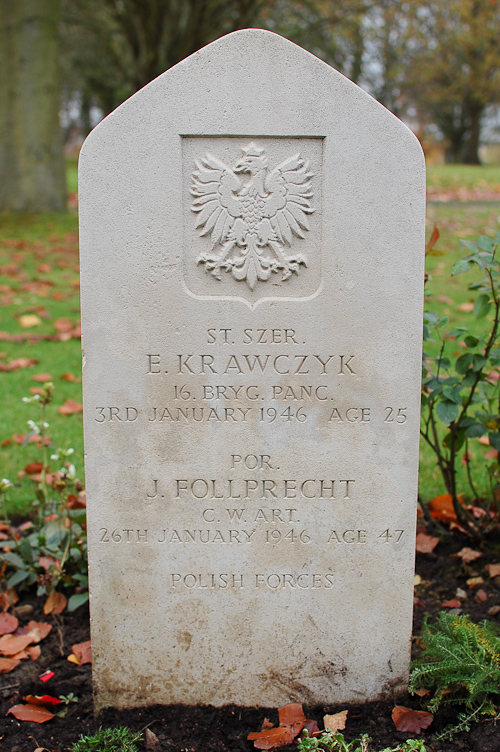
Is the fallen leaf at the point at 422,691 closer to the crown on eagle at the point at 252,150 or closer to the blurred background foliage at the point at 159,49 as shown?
the crown on eagle at the point at 252,150

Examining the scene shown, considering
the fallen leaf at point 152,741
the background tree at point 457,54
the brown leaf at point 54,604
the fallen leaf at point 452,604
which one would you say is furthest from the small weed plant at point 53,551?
the background tree at point 457,54

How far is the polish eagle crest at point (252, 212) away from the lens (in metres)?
2.29

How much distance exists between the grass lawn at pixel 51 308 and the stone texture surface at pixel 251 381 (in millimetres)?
826

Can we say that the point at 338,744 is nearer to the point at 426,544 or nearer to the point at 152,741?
the point at 152,741

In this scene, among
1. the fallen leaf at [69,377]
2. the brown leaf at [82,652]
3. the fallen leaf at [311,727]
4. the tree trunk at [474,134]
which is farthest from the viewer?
the tree trunk at [474,134]

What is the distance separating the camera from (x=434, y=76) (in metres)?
28.3

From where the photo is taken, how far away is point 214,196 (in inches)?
90.5

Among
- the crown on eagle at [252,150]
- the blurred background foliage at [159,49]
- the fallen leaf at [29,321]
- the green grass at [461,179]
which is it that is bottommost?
the fallen leaf at [29,321]

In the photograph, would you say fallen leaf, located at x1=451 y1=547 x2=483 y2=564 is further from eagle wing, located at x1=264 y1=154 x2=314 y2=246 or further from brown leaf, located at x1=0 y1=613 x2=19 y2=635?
brown leaf, located at x1=0 y1=613 x2=19 y2=635

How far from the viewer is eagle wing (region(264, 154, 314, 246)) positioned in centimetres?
230

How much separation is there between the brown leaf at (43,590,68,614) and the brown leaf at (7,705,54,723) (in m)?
0.55

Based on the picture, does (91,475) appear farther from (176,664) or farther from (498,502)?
(498,502)

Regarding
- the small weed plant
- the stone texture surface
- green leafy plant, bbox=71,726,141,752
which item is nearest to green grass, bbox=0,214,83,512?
the small weed plant

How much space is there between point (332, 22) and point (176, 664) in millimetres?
16033
